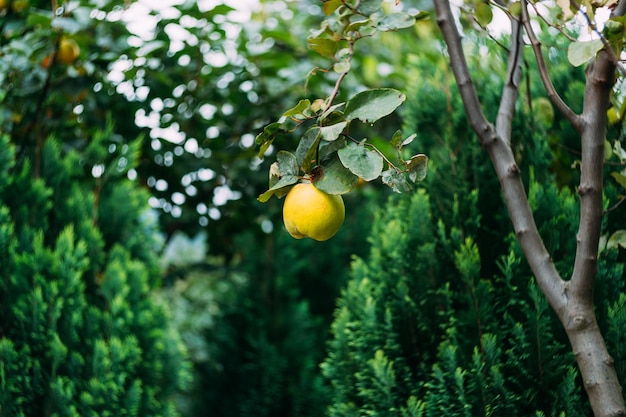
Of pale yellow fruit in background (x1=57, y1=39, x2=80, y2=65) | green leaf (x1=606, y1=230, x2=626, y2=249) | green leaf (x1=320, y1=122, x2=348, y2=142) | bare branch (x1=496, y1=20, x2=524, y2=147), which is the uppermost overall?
green leaf (x1=320, y1=122, x2=348, y2=142)

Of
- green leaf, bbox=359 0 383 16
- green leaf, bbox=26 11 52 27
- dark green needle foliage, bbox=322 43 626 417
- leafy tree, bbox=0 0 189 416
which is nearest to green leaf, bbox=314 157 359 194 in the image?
green leaf, bbox=359 0 383 16

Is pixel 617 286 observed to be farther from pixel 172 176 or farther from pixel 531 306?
pixel 172 176

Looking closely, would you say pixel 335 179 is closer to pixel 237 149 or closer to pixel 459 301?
pixel 459 301

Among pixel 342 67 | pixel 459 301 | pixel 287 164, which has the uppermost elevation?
pixel 342 67

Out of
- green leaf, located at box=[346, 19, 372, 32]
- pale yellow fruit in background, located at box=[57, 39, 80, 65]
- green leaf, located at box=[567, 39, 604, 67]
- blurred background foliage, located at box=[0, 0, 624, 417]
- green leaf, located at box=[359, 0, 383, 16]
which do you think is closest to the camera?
green leaf, located at box=[567, 39, 604, 67]

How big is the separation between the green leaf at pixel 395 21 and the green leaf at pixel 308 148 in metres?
0.33

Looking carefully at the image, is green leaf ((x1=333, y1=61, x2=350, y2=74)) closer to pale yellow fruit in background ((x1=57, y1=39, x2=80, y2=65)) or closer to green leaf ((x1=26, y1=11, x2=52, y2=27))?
green leaf ((x1=26, y1=11, x2=52, y2=27))

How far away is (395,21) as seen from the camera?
1.42m

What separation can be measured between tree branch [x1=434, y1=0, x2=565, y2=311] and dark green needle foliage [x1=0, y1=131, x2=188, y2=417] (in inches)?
56.0

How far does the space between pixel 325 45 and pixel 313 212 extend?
0.42 metres

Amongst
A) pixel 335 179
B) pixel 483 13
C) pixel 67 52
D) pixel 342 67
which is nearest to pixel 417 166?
pixel 335 179

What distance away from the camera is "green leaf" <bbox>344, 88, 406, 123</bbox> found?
124 cm

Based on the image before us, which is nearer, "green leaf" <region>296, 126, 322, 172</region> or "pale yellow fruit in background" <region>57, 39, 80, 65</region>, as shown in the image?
"green leaf" <region>296, 126, 322, 172</region>

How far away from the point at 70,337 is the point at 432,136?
1409 mm
